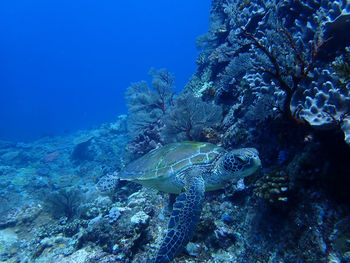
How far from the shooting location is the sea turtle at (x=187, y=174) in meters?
2.72

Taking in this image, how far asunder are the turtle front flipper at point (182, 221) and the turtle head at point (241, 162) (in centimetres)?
59

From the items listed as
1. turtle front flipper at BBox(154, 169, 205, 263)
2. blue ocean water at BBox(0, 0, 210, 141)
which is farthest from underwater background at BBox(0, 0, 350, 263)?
blue ocean water at BBox(0, 0, 210, 141)

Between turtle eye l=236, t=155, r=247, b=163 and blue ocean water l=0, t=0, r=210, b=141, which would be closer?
turtle eye l=236, t=155, r=247, b=163

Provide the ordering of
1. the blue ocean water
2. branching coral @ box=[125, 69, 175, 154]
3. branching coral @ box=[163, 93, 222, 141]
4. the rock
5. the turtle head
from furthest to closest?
the blue ocean water, branching coral @ box=[125, 69, 175, 154], branching coral @ box=[163, 93, 222, 141], the rock, the turtle head

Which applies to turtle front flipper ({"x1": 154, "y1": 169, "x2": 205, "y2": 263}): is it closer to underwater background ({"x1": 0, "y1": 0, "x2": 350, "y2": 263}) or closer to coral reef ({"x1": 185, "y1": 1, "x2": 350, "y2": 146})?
underwater background ({"x1": 0, "y1": 0, "x2": 350, "y2": 263})

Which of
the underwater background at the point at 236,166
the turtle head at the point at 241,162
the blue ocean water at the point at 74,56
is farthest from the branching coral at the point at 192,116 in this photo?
the blue ocean water at the point at 74,56

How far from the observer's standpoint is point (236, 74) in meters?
5.50

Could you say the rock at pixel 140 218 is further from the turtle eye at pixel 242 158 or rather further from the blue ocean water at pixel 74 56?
the blue ocean water at pixel 74 56

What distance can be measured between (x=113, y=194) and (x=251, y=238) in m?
4.76

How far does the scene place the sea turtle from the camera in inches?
107

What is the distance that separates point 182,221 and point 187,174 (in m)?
1.04

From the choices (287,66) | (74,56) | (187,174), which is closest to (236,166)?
(187,174)

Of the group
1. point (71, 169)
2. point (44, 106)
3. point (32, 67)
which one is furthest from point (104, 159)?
point (32, 67)

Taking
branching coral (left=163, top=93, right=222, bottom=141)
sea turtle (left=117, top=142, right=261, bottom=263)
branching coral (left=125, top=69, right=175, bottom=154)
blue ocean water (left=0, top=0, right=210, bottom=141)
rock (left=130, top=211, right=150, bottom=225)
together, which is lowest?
rock (left=130, top=211, right=150, bottom=225)
